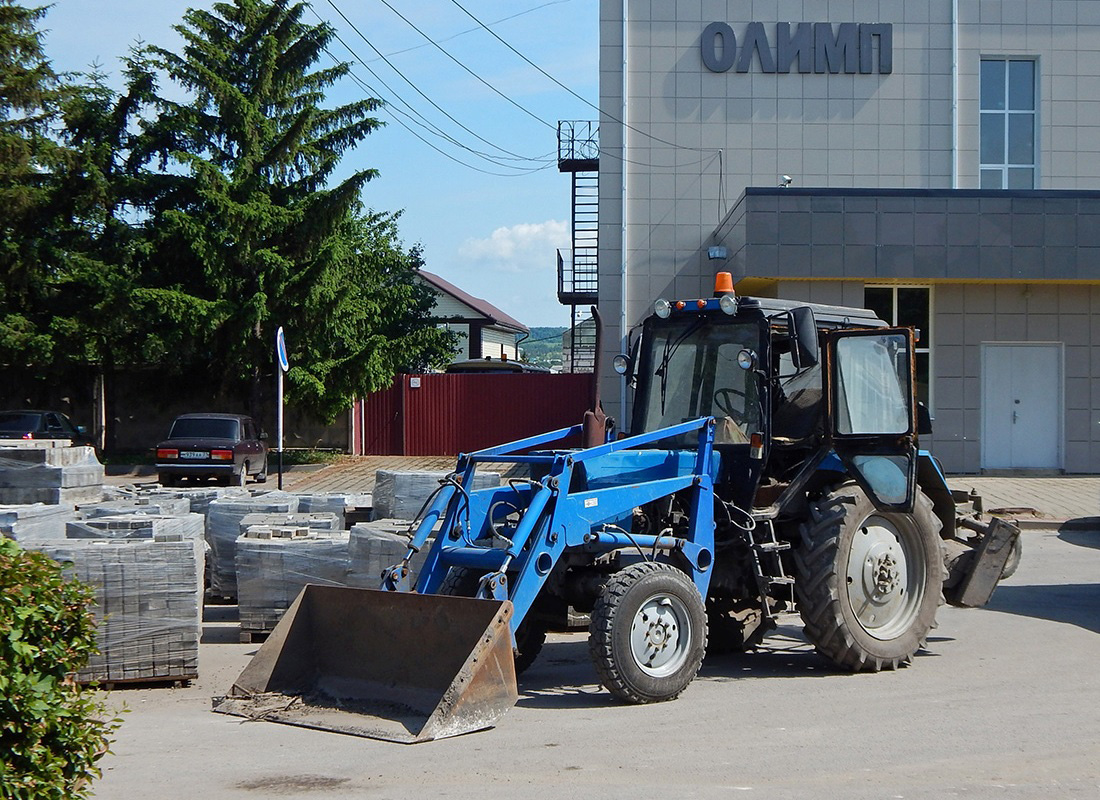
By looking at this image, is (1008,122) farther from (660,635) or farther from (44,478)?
(660,635)

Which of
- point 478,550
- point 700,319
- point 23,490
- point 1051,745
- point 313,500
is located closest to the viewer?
point 1051,745

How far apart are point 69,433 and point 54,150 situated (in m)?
7.66

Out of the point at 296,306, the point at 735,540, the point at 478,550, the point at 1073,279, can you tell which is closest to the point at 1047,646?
the point at 735,540

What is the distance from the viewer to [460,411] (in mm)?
31453

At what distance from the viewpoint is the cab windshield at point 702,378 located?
877 centimetres

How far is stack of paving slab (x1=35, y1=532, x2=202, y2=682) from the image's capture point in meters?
8.22

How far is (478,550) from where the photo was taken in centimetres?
772

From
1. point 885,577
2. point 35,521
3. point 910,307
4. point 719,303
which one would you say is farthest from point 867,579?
point 910,307

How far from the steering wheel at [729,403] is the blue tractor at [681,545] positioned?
0.02 metres

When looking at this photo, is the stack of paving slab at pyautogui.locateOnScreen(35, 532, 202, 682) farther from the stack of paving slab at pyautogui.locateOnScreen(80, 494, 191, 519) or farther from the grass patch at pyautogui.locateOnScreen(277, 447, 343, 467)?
the grass patch at pyautogui.locateOnScreen(277, 447, 343, 467)

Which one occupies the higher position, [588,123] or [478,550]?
[588,123]

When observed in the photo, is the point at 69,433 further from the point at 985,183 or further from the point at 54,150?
the point at 985,183

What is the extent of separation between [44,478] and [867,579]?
1071cm

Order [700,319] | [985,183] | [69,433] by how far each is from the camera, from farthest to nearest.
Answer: [985,183]
[69,433]
[700,319]
